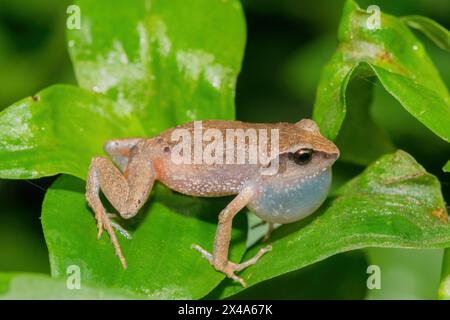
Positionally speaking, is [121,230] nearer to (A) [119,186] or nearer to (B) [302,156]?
(A) [119,186]

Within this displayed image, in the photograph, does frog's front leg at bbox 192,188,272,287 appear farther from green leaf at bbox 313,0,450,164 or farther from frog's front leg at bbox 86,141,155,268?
green leaf at bbox 313,0,450,164

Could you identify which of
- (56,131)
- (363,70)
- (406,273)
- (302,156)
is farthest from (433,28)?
(56,131)

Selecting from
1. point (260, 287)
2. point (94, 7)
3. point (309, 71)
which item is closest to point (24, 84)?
point (94, 7)

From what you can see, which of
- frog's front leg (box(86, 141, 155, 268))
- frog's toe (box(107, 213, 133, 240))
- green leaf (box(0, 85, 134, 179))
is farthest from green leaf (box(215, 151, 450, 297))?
green leaf (box(0, 85, 134, 179))

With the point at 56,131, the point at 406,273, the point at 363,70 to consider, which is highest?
the point at 363,70

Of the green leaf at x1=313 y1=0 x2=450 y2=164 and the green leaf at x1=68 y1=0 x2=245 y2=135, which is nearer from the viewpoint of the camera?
the green leaf at x1=313 y1=0 x2=450 y2=164

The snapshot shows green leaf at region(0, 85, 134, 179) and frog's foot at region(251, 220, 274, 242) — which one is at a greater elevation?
green leaf at region(0, 85, 134, 179)

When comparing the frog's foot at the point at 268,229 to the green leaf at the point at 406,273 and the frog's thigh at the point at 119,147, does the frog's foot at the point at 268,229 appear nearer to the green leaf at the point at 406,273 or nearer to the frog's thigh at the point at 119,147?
the green leaf at the point at 406,273
